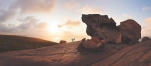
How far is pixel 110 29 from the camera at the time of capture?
22547 mm

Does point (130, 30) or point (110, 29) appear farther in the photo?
point (130, 30)

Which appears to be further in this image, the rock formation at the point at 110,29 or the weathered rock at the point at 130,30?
the weathered rock at the point at 130,30

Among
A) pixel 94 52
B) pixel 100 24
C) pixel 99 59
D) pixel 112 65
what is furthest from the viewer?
pixel 100 24

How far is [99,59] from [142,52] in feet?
13.9

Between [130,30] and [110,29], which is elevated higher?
[110,29]

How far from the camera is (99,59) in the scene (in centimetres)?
1692

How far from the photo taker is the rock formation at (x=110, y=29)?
2216 cm

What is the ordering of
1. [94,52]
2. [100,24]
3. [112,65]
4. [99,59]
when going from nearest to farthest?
[112,65]
[99,59]
[94,52]
[100,24]

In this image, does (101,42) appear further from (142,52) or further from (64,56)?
(142,52)

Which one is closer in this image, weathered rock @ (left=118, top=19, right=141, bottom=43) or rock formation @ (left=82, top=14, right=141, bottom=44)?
rock formation @ (left=82, top=14, right=141, bottom=44)

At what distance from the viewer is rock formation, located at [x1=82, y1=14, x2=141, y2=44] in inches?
872

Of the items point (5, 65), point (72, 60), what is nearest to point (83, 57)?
point (72, 60)

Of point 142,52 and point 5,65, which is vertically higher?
point 142,52

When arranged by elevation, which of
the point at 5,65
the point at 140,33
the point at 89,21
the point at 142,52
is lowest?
the point at 5,65
